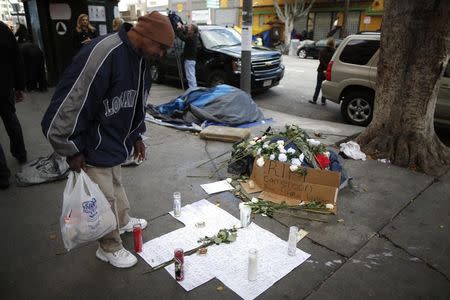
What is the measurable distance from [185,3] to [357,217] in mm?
41473

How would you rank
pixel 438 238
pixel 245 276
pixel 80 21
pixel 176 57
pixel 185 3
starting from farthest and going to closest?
1. pixel 185 3
2. pixel 176 57
3. pixel 80 21
4. pixel 438 238
5. pixel 245 276

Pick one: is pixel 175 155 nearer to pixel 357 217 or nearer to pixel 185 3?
pixel 357 217

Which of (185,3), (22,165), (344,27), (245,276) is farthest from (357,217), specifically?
(185,3)

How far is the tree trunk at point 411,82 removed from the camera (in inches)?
175

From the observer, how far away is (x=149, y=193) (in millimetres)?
3986

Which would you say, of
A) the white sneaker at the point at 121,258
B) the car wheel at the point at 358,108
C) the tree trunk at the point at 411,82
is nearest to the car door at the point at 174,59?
the car wheel at the point at 358,108

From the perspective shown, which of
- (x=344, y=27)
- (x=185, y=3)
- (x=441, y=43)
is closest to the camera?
(x=441, y=43)

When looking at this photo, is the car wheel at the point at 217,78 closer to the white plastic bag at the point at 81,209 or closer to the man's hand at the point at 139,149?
the man's hand at the point at 139,149

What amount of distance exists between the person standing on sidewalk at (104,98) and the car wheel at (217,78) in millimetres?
6557

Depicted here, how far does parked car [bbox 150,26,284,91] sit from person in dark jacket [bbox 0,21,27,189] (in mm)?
5237

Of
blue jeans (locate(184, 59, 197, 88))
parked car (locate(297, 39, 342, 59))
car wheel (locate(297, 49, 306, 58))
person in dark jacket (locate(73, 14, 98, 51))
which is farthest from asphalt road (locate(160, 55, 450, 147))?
car wheel (locate(297, 49, 306, 58))

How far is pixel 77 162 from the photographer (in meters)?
2.26

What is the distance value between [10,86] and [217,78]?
565 centimetres

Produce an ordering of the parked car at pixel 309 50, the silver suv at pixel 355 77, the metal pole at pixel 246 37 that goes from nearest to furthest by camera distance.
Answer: the silver suv at pixel 355 77
the metal pole at pixel 246 37
the parked car at pixel 309 50
